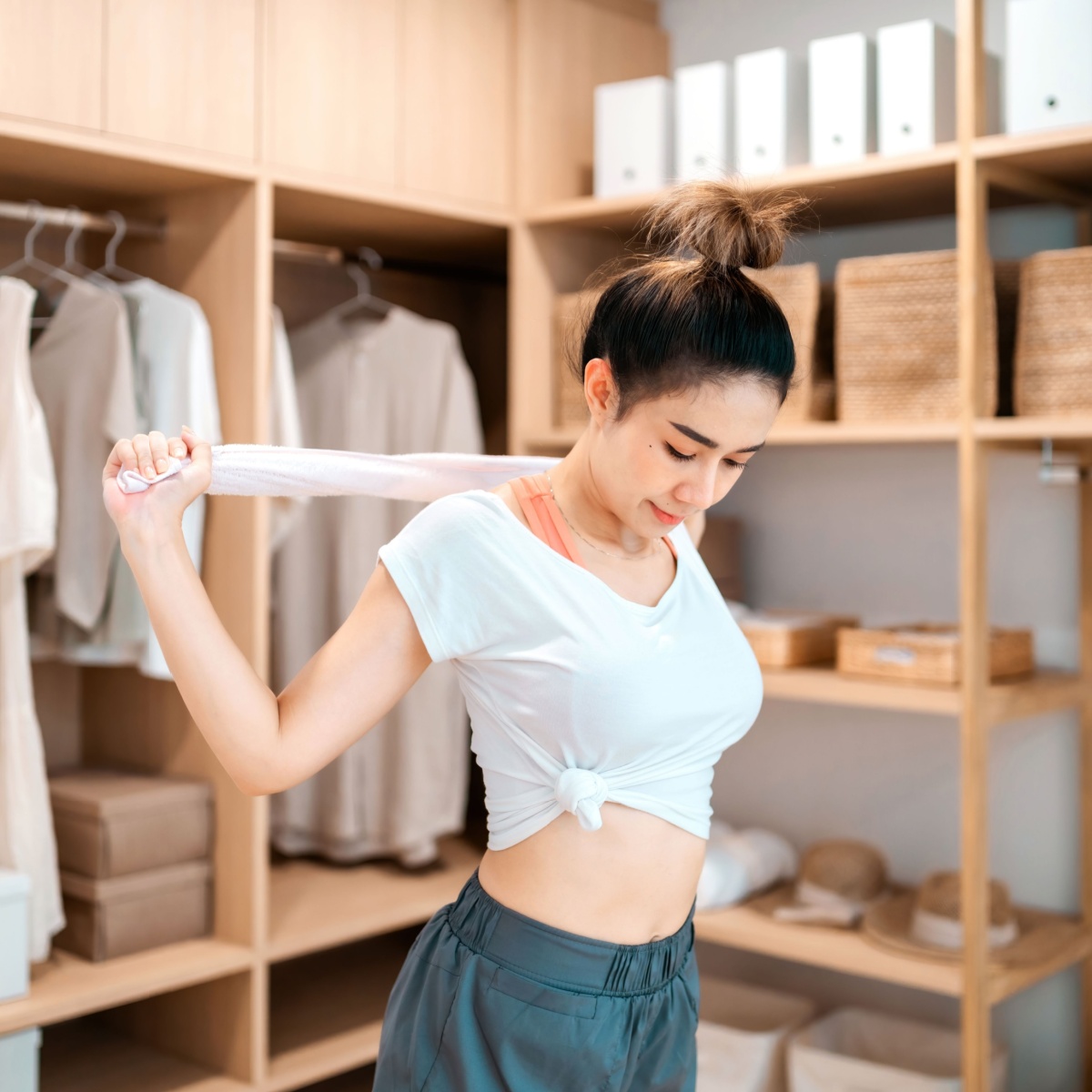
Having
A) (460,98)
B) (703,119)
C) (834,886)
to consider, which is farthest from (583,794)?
(460,98)

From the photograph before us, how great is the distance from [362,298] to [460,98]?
0.49 metres

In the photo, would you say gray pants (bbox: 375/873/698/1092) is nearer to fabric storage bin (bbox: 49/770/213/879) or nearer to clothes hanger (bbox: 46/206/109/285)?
fabric storage bin (bbox: 49/770/213/879)

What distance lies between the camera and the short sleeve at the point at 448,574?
1246 mm

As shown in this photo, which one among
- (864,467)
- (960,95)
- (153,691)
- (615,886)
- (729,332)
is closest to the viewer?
(729,332)

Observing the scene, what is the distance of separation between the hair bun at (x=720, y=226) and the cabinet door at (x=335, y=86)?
118 centimetres

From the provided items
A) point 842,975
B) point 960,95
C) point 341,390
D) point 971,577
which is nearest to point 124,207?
point 341,390

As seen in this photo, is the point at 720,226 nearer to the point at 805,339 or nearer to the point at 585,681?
the point at 585,681

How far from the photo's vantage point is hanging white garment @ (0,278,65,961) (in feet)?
6.71

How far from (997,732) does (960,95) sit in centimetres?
123

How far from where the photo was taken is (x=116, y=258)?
2.58 metres

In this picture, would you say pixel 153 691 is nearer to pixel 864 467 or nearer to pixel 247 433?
pixel 247 433

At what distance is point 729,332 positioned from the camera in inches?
48.8

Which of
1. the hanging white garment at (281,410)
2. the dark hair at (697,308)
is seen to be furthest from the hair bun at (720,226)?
the hanging white garment at (281,410)

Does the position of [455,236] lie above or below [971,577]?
above
